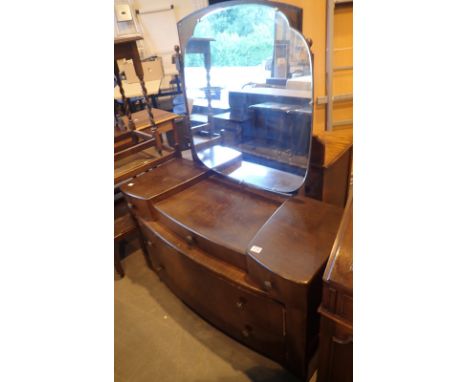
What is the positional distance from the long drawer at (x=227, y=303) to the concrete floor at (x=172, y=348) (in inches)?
3.1

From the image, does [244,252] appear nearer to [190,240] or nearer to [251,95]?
[190,240]

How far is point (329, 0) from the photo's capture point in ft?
5.27

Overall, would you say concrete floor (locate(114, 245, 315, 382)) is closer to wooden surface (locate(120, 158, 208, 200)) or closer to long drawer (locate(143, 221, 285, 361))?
long drawer (locate(143, 221, 285, 361))

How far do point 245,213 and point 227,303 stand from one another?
1.12 feet

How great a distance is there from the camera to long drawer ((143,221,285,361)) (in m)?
0.89

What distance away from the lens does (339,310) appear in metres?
0.62

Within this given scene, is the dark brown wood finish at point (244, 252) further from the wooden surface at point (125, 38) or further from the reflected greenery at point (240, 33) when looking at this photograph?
the wooden surface at point (125, 38)

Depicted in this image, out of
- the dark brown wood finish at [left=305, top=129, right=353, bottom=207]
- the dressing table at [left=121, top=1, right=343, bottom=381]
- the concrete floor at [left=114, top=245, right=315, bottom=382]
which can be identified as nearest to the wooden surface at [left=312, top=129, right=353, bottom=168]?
the dark brown wood finish at [left=305, top=129, right=353, bottom=207]

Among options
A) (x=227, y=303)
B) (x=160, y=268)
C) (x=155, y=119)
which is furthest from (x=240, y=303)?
(x=155, y=119)

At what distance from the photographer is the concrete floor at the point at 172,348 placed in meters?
1.06
